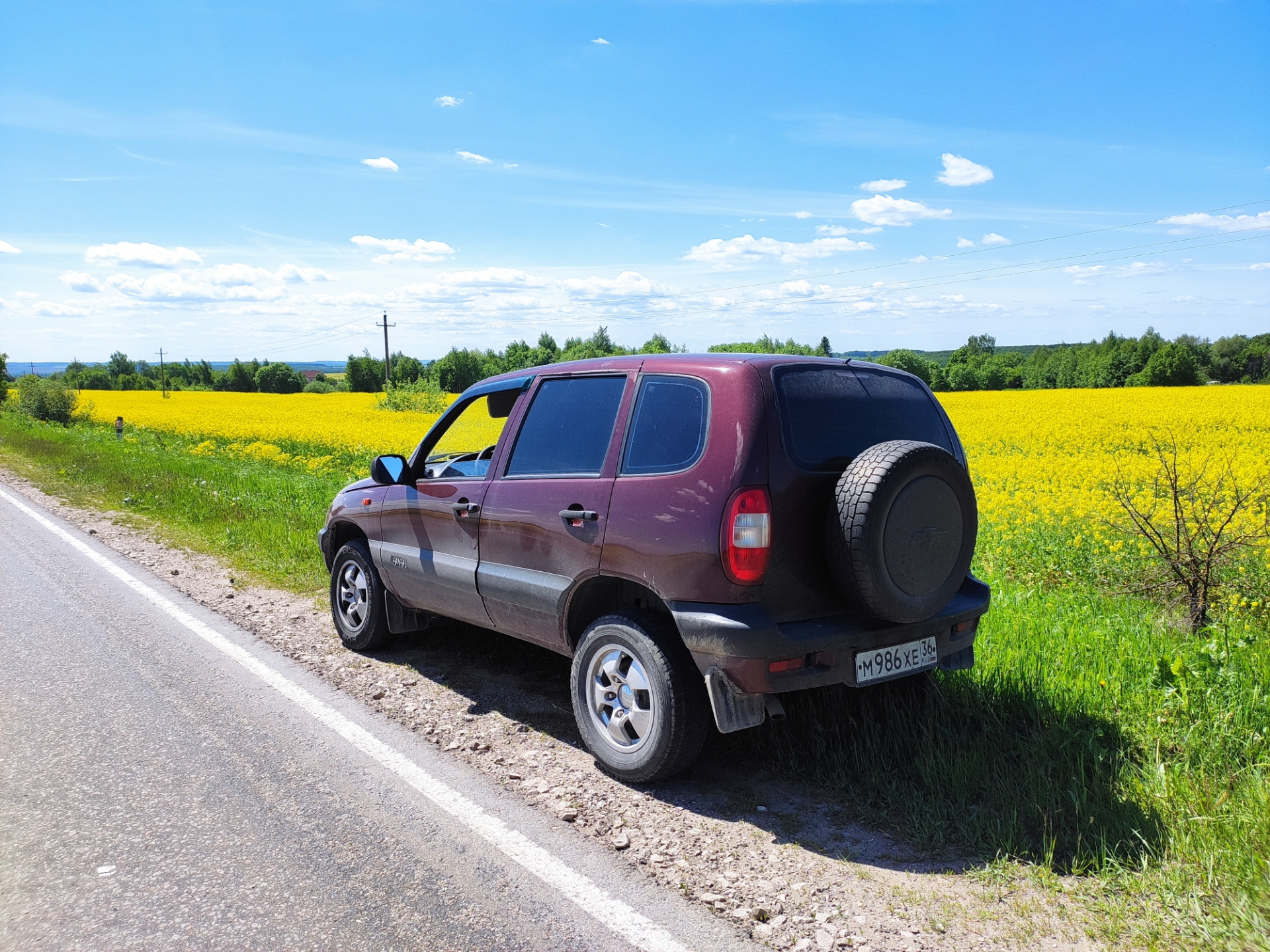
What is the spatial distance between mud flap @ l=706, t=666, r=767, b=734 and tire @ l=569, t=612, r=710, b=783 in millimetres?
156

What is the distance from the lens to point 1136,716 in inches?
157

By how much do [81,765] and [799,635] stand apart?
132 inches

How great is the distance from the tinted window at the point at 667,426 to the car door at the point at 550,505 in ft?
0.40

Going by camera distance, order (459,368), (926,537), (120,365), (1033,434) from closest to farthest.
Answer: (926,537), (1033,434), (459,368), (120,365)

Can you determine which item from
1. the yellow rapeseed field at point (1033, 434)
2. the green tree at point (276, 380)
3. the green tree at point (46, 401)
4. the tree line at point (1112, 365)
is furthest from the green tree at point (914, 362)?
the green tree at point (276, 380)

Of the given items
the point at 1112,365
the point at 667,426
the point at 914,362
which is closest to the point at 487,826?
the point at 667,426

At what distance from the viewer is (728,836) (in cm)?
336

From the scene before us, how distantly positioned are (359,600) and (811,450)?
3659 mm

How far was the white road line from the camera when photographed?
274 cm

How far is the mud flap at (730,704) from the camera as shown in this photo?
11.2 ft

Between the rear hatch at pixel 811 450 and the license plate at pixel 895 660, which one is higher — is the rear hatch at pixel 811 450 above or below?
above

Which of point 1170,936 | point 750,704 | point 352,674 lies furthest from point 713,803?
point 352,674

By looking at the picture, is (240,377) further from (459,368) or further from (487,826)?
(487,826)

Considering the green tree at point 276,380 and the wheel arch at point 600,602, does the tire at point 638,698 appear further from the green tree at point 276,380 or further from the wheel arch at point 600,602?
the green tree at point 276,380
